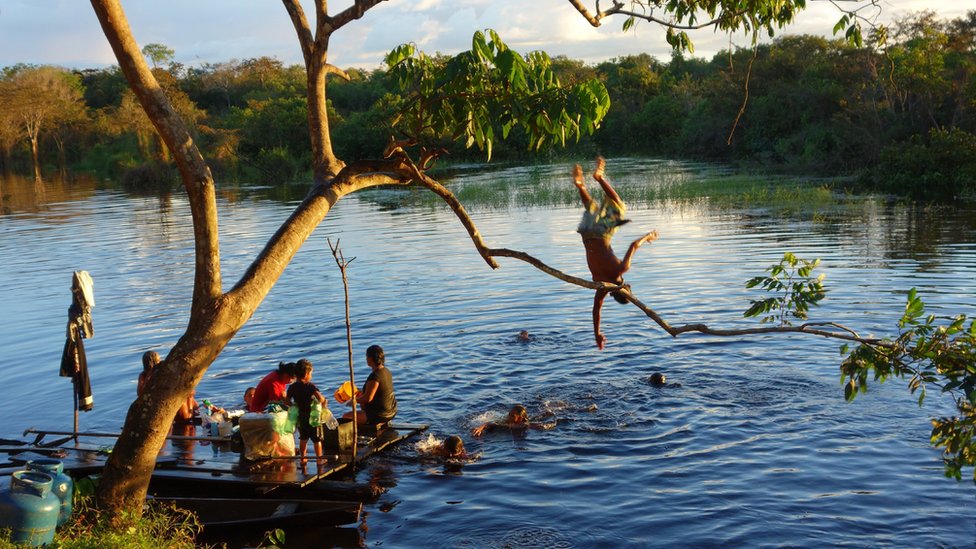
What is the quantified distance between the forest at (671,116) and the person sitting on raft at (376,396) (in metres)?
3.22

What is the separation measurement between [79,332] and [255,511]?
10.1 feet

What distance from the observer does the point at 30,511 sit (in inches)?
284

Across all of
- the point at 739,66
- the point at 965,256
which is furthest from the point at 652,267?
the point at 739,66

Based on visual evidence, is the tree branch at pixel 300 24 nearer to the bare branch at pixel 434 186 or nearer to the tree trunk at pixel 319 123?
the tree trunk at pixel 319 123

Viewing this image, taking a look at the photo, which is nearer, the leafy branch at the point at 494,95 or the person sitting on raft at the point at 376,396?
the leafy branch at the point at 494,95

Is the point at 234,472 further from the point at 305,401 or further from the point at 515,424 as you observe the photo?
the point at 515,424

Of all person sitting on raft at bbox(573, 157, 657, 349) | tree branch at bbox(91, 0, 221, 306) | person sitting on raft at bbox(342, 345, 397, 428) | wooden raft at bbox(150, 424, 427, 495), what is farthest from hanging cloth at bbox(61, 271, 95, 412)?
person sitting on raft at bbox(573, 157, 657, 349)

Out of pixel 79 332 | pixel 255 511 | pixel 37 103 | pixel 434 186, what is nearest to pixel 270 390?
pixel 255 511

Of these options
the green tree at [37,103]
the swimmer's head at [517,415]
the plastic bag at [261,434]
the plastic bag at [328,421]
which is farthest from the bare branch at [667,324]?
the green tree at [37,103]

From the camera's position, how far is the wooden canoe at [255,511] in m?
9.08

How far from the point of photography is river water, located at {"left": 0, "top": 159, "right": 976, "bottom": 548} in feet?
30.5

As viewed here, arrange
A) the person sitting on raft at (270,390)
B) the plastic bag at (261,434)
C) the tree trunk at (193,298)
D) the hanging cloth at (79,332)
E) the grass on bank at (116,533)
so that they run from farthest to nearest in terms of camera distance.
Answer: the person sitting on raft at (270,390)
the hanging cloth at (79,332)
the plastic bag at (261,434)
the tree trunk at (193,298)
the grass on bank at (116,533)

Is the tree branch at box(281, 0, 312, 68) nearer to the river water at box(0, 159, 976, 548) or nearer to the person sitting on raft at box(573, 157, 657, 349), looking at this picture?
the person sitting on raft at box(573, 157, 657, 349)

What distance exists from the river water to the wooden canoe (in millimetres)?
592
